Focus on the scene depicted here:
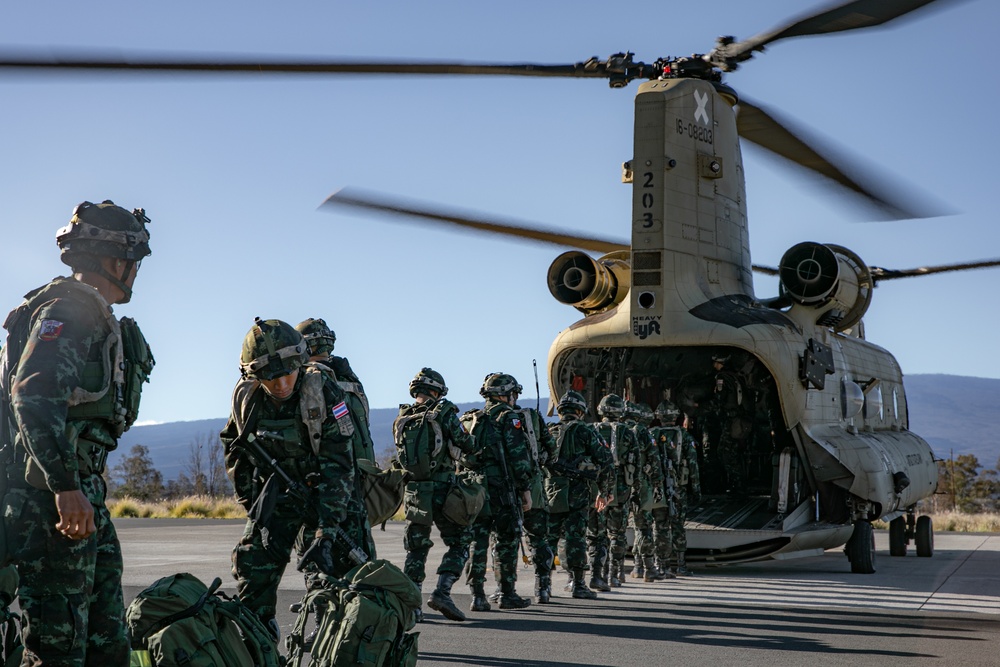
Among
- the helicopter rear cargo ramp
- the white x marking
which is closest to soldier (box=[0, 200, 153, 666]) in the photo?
the helicopter rear cargo ramp

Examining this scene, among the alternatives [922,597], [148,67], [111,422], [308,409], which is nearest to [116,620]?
[111,422]

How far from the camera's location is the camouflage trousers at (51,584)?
11.7 feet

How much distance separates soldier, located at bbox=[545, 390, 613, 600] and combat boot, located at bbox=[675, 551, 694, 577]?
206cm

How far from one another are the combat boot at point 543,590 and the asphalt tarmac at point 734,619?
9 centimetres

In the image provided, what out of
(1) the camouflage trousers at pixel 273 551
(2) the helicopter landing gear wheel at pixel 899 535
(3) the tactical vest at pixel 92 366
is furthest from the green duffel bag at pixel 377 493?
(2) the helicopter landing gear wheel at pixel 899 535

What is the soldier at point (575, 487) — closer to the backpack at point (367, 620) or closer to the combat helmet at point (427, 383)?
the combat helmet at point (427, 383)

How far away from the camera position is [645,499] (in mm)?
11047

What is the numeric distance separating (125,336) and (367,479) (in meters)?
2.67

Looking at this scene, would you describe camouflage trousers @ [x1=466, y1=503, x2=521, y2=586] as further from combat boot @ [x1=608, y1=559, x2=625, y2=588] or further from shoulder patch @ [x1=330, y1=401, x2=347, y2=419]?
shoulder patch @ [x1=330, y1=401, x2=347, y2=419]

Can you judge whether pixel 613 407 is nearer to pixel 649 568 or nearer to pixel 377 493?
pixel 649 568

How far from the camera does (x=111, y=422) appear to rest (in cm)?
385

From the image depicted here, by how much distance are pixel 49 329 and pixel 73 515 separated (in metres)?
0.63

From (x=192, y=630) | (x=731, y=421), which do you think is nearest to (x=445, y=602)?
(x=192, y=630)

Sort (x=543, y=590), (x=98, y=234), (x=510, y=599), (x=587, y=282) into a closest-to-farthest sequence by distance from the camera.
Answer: (x=98, y=234) → (x=510, y=599) → (x=543, y=590) → (x=587, y=282)
